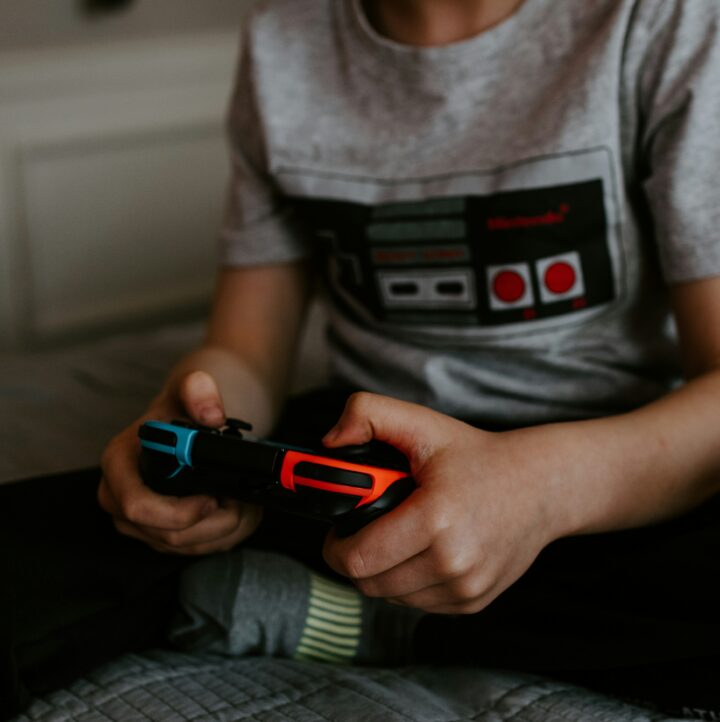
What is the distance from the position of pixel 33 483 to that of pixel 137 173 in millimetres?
1158

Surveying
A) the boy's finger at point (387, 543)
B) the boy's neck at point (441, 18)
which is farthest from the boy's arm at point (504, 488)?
the boy's neck at point (441, 18)

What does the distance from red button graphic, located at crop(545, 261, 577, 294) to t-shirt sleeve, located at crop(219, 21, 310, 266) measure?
9.9 inches

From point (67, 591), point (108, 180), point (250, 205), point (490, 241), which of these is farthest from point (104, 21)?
point (67, 591)

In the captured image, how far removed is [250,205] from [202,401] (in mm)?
293

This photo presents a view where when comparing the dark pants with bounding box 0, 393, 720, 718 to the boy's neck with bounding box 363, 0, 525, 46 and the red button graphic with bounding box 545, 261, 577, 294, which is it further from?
the boy's neck with bounding box 363, 0, 525, 46

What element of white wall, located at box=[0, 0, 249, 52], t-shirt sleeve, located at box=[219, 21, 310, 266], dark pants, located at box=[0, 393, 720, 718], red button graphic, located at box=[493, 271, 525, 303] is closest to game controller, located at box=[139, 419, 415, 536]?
dark pants, located at box=[0, 393, 720, 718]

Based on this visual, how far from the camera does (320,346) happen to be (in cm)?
132

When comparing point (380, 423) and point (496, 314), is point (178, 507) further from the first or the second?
point (496, 314)

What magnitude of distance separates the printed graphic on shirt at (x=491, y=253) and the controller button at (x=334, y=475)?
291 millimetres

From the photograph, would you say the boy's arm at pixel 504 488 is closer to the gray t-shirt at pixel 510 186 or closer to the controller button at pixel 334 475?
the controller button at pixel 334 475

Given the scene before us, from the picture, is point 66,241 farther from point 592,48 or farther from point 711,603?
point 711,603

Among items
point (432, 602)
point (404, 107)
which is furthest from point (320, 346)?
point (432, 602)

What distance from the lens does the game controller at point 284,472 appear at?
57 cm

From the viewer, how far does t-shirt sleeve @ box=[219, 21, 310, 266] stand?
0.94 m
